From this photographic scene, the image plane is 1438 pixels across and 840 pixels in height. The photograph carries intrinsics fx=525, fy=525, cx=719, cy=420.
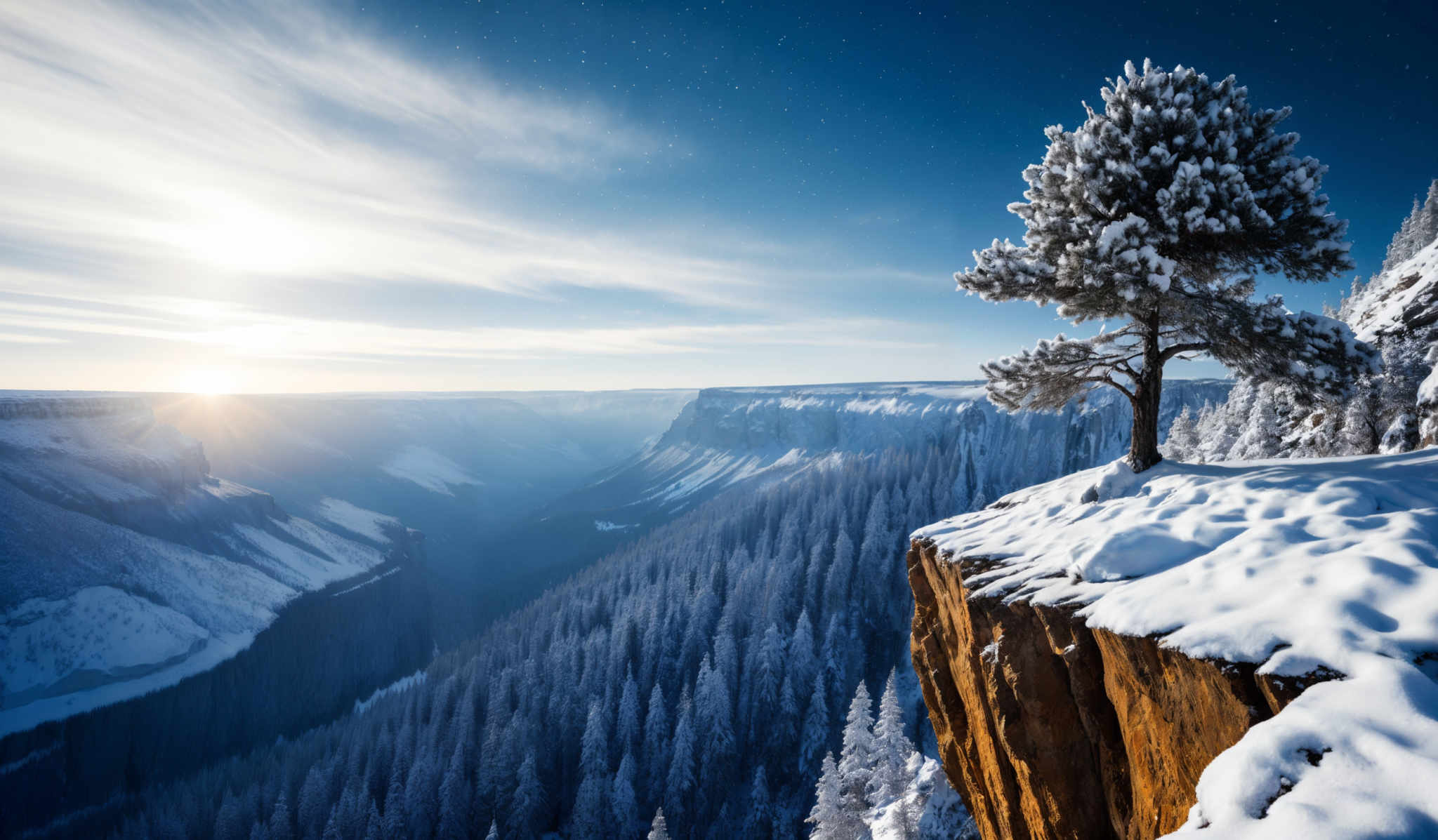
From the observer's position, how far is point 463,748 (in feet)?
146

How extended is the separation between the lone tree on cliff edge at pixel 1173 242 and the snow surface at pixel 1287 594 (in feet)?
6.42

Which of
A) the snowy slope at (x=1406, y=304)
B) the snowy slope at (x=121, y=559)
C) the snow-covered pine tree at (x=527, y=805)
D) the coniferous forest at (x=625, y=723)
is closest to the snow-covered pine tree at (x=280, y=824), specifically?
the coniferous forest at (x=625, y=723)

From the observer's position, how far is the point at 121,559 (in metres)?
86.6

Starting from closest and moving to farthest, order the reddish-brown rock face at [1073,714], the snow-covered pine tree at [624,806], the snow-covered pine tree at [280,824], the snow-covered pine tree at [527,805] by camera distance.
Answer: the reddish-brown rock face at [1073,714]
the snow-covered pine tree at [280,824]
the snow-covered pine tree at [527,805]
the snow-covered pine tree at [624,806]

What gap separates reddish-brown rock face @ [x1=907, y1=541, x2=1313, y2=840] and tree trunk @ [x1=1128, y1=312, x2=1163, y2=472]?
4.31 metres

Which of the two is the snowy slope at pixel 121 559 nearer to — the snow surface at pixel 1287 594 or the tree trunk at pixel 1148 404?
the snow surface at pixel 1287 594

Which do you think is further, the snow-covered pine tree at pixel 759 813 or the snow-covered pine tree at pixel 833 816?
the snow-covered pine tree at pixel 759 813

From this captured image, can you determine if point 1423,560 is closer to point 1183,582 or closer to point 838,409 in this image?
point 1183,582

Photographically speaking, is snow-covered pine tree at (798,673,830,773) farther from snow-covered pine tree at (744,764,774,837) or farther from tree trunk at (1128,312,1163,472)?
tree trunk at (1128,312,1163,472)

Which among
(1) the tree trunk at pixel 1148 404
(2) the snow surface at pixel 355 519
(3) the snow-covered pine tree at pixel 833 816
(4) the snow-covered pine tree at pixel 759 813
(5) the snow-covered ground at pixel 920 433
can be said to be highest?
(1) the tree trunk at pixel 1148 404

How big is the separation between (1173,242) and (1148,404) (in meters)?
2.96

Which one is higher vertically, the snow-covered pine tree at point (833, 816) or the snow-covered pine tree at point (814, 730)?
the snow-covered pine tree at point (833, 816)

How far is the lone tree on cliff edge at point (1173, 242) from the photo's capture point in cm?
839

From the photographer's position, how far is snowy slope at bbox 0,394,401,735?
235 feet
